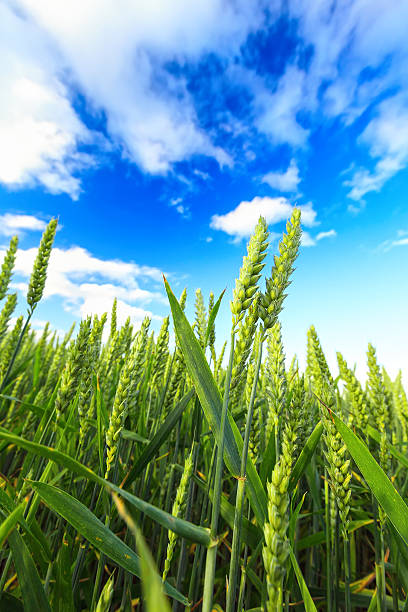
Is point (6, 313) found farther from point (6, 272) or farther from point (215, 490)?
point (215, 490)

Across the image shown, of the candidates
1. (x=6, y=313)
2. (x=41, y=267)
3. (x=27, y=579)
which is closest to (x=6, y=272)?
(x=6, y=313)

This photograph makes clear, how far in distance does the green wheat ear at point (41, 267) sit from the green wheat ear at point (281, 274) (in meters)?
1.66

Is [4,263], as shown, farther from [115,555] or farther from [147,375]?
[115,555]

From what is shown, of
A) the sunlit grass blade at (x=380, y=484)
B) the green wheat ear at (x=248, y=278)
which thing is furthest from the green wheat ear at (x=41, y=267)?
the sunlit grass blade at (x=380, y=484)

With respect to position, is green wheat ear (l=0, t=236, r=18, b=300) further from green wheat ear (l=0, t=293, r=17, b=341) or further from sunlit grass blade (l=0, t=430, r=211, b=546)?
sunlit grass blade (l=0, t=430, r=211, b=546)

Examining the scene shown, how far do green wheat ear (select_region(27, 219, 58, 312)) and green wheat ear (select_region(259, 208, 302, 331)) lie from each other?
166 centimetres

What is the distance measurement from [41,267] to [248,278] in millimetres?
1731

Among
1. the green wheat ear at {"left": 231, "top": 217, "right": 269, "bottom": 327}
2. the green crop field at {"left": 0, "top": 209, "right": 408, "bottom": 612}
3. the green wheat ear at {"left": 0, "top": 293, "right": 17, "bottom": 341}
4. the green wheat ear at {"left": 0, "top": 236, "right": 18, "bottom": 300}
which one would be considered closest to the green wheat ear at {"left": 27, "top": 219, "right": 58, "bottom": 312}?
the green crop field at {"left": 0, "top": 209, "right": 408, "bottom": 612}

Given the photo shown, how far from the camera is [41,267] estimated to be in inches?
82.7

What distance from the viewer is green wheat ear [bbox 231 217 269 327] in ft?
2.79

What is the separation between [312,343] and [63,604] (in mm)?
1875

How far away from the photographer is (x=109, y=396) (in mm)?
2600

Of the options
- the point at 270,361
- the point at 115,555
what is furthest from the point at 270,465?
the point at 115,555

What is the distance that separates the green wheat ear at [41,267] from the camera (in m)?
2.01
